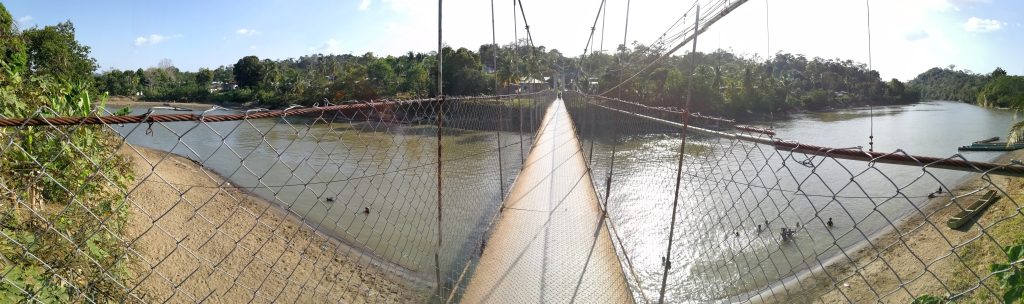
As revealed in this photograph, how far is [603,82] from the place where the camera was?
21.3m

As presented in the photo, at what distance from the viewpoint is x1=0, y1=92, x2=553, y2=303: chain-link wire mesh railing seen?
1.46m

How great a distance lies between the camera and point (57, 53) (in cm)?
Answer: 1667

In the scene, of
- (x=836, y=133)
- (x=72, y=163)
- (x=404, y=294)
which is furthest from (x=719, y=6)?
(x=836, y=133)

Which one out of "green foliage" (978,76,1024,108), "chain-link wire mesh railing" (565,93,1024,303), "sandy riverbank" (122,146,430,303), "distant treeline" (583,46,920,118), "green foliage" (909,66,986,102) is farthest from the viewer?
"green foliage" (909,66,986,102)

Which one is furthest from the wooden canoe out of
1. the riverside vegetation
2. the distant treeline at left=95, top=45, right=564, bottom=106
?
the distant treeline at left=95, top=45, right=564, bottom=106

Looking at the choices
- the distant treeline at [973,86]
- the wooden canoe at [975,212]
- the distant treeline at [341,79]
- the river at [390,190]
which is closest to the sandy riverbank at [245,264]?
the river at [390,190]

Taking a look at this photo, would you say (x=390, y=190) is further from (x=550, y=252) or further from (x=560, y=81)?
(x=560, y=81)

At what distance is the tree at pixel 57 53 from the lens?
15961 mm

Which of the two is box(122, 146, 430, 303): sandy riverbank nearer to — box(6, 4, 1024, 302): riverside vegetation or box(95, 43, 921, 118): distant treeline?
box(6, 4, 1024, 302): riverside vegetation

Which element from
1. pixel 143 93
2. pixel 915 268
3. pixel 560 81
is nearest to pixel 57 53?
pixel 915 268

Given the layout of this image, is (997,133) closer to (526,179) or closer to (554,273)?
Result: (526,179)

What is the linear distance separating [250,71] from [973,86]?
196 ft

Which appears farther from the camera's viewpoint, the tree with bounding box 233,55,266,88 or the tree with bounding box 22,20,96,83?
the tree with bounding box 233,55,266,88

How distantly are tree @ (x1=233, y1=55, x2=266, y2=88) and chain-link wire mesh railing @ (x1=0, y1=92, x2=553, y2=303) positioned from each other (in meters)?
35.5
